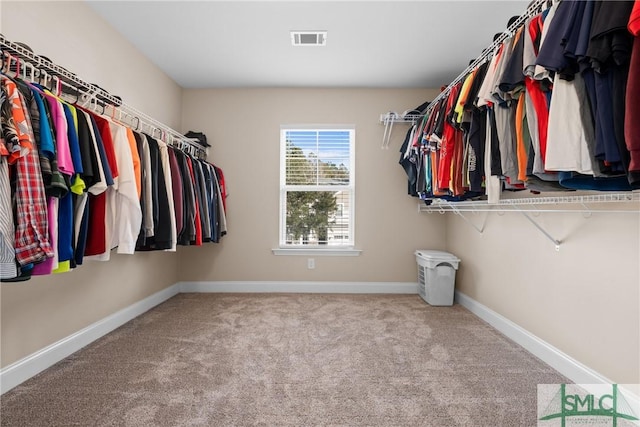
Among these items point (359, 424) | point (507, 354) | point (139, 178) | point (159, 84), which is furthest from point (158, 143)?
point (507, 354)

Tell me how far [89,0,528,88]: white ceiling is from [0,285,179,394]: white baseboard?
2.34 m

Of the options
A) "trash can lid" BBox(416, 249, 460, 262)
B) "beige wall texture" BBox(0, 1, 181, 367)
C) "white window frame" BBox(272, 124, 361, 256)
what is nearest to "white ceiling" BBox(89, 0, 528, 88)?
"beige wall texture" BBox(0, 1, 181, 367)

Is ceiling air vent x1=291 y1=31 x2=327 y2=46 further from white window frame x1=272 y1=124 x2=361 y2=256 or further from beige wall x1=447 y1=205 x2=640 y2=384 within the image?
beige wall x1=447 y1=205 x2=640 y2=384

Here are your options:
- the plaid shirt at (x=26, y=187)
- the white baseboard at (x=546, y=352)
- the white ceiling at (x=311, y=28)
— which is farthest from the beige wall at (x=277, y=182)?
the plaid shirt at (x=26, y=187)

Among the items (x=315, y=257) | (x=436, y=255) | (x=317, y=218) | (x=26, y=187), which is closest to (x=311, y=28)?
(x=317, y=218)

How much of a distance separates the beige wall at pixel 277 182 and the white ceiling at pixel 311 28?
0.24 m

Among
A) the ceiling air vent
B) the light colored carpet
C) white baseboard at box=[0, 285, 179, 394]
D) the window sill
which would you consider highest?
the ceiling air vent

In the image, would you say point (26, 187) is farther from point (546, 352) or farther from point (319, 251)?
point (546, 352)

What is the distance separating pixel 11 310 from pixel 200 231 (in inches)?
48.3

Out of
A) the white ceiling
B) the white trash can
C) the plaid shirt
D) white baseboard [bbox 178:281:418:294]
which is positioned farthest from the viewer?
white baseboard [bbox 178:281:418:294]

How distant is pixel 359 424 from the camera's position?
133 cm

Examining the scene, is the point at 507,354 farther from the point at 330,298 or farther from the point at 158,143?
the point at 158,143

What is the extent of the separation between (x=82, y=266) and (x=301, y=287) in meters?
2.08

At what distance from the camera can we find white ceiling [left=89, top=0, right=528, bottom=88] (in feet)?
7.18
